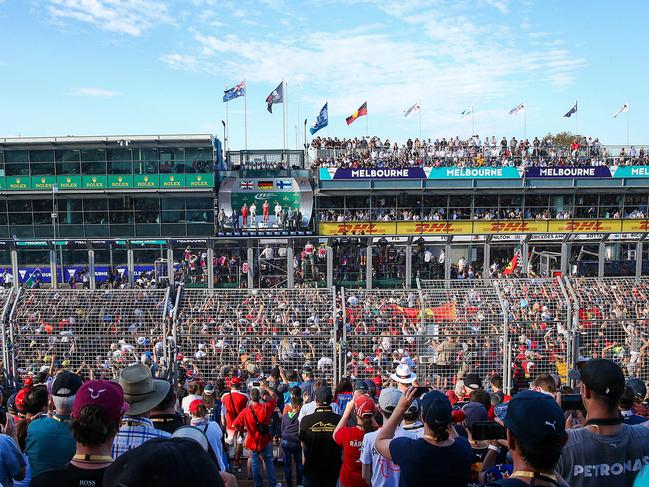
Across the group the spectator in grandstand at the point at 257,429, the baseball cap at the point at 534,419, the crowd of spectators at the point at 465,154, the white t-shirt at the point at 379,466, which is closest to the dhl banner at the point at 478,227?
the crowd of spectators at the point at 465,154

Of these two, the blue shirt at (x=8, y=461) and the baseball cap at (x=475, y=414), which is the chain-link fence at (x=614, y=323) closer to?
the baseball cap at (x=475, y=414)

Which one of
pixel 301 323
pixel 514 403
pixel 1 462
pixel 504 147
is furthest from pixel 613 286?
pixel 504 147

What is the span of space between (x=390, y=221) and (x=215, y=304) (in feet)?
67.0

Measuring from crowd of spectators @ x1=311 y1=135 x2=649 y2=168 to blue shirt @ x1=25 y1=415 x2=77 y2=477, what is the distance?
94.7 ft

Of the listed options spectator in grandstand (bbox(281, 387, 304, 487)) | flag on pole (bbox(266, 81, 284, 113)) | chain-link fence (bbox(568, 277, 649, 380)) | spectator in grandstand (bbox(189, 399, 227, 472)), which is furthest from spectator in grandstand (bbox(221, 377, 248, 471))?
flag on pole (bbox(266, 81, 284, 113))

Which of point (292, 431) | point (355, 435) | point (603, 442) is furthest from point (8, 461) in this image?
point (292, 431)

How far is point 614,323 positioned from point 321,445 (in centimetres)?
809

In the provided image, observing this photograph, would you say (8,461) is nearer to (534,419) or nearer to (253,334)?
(534,419)

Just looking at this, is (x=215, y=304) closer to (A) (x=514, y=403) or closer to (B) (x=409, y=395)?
(B) (x=409, y=395)

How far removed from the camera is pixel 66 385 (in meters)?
4.59

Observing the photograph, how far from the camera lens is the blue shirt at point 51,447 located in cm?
443

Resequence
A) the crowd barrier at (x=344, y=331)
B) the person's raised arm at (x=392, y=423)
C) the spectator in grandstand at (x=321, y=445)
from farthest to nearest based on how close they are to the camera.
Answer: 1. the crowd barrier at (x=344, y=331)
2. the spectator in grandstand at (x=321, y=445)
3. the person's raised arm at (x=392, y=423)

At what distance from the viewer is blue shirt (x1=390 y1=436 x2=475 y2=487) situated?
144 inches

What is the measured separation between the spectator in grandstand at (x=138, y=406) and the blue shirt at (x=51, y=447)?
73cm
